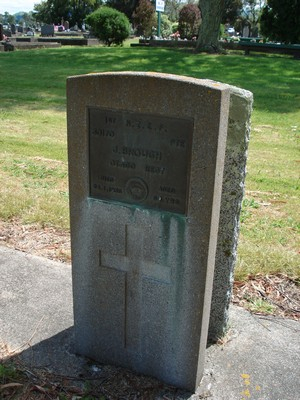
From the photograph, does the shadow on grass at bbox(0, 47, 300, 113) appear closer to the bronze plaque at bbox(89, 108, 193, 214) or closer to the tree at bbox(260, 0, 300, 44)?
the tree at bbox(260, 0, 300, 44)

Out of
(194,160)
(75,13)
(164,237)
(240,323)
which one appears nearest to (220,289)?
(240,323)

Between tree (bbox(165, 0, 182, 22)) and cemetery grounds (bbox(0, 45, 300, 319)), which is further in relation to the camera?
tree (bbox(165, 0, 182, 22))

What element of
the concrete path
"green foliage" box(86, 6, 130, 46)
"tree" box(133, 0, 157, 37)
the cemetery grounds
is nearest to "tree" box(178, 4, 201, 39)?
"tree" box(133, 0, 157, 37)

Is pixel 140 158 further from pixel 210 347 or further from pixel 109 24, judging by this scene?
pixel 109 24

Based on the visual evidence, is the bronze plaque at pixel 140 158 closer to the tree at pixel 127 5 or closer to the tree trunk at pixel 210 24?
the tree trunk at pixel 210 24

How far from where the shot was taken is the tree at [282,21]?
26672mm

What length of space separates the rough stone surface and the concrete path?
237mm

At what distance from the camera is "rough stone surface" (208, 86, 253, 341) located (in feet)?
8.31

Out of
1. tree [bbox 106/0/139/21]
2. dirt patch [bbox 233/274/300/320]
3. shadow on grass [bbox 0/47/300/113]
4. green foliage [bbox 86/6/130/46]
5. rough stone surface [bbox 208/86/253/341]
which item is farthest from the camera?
tree [bbox 106/0/139/21]

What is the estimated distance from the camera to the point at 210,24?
21.8 meters

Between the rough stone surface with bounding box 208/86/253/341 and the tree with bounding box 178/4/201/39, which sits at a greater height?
the tree with bounding box 178/4/201/39

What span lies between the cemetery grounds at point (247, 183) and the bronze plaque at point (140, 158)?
1571 mm

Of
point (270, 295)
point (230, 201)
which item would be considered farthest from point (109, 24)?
point (230, 201)

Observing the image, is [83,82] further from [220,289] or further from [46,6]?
[46,6]
